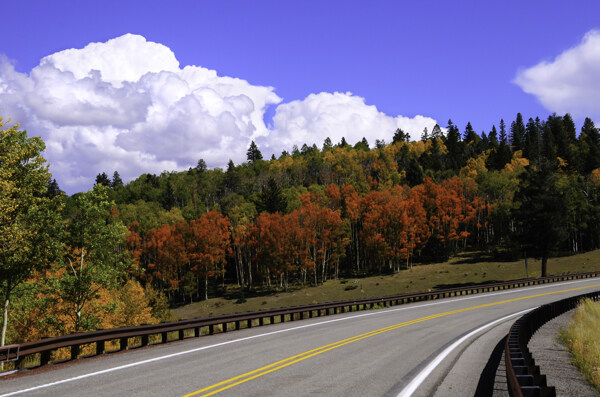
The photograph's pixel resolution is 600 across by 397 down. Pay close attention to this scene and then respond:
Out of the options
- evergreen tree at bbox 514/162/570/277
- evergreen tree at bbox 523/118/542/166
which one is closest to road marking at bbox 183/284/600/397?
evergreen tree at bbox 514/162/570/277

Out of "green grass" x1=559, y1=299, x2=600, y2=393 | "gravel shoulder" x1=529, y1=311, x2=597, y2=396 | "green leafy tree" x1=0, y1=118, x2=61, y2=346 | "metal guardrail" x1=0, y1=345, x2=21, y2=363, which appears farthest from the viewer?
"green leafy tree" x1=0, y1=118, x2=61, y2=346

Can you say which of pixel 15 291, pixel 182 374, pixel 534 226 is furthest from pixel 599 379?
pixel 534 226

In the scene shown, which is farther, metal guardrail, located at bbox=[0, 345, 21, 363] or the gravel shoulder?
metal guardrail, located at bbox=[0, 345, 21, 363]

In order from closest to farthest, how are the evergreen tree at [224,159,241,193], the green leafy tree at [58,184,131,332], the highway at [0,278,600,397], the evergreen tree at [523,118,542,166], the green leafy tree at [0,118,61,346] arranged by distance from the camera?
the highway at [0,278,600,397]
the green leafy tree at [0,118,61,346]
the green leafy tree at [58,184,131,332]
the evergreen tree at [523,118,542,166]
the evergreen tree at [224,159,241,193]

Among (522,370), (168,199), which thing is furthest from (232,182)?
(522,370)

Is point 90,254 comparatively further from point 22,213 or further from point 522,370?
point 522,370

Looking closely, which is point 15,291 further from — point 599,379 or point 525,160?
point 525,160

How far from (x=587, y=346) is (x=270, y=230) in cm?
6472

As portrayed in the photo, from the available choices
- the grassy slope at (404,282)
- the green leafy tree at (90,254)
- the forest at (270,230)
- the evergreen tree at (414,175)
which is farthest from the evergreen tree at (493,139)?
the green leafy tree at (90,254)

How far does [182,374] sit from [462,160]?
15215 cm

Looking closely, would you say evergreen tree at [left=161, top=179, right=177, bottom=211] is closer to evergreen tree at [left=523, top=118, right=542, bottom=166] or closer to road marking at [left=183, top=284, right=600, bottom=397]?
evergreen tree at [left=523, top=118, right=542, bottom=166]

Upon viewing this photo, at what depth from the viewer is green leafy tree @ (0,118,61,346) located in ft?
61.5

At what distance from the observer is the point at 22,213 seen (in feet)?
68.0

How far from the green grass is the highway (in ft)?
6.55
